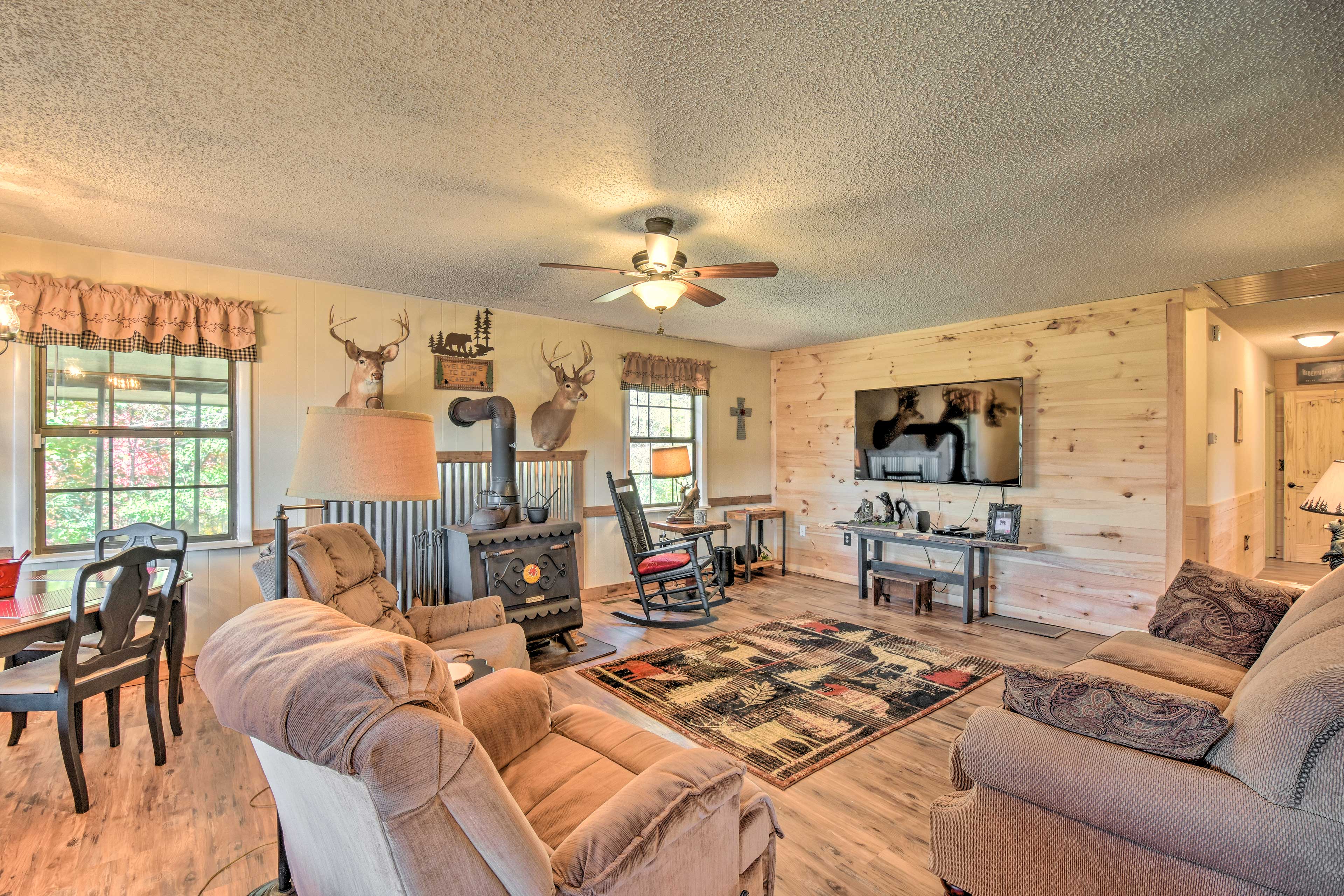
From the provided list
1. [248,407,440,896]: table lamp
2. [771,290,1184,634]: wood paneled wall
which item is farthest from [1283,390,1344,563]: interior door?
[248,407,440,896]: table lamp

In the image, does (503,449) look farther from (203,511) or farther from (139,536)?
(139,536)

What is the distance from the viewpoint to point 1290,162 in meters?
2.37

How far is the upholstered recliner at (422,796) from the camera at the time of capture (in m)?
0.92

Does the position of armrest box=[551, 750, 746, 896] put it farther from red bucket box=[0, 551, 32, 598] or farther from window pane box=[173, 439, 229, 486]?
window pane box=[173, 439, 229, 486]

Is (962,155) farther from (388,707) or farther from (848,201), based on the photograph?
(388,707)

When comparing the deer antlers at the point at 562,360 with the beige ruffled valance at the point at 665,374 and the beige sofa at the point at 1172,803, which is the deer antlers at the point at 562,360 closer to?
the beige ruffled valance at the point at 665,374

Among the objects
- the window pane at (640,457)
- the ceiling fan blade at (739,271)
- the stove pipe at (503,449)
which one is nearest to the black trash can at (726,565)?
the window pane at (640,457)

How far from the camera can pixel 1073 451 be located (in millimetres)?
4676

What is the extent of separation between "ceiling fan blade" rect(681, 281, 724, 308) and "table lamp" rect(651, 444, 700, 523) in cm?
213

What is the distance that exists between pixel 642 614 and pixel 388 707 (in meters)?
4.08

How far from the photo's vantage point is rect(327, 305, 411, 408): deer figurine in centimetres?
397

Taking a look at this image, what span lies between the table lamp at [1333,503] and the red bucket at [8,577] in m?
5.59

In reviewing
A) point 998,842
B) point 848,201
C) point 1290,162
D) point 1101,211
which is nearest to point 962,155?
point 848,201

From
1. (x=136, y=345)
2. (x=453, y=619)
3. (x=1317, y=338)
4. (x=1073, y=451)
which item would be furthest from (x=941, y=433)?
(x=136, y=345)
